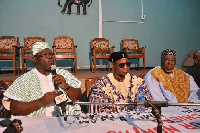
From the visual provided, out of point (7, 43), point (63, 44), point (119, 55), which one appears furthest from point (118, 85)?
point (7, 43)

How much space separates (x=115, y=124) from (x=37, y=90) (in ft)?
3.61

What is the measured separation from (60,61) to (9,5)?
9.19ft

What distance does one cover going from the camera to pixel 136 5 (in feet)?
29.4

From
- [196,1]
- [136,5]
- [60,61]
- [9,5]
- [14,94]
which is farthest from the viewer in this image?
[196,1]

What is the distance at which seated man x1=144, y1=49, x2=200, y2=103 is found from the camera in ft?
10.5

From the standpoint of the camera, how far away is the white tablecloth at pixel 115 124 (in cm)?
154

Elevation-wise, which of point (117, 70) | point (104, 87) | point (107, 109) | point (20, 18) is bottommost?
point (107, 109)

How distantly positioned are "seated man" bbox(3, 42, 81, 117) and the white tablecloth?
1.06 feet

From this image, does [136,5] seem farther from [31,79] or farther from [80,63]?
[31,79]

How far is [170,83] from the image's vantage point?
3332 millimetres

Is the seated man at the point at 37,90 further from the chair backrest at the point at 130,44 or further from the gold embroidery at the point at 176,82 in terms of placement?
the chair backrest at the point at 130,44

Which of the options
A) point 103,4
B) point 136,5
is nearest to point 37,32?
point 103,4

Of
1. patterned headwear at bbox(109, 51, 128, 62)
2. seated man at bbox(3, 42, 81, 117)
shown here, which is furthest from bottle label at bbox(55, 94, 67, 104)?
patterned headwear at bbox(109, 51, 128, 62)

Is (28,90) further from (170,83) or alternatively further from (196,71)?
(196,71)
